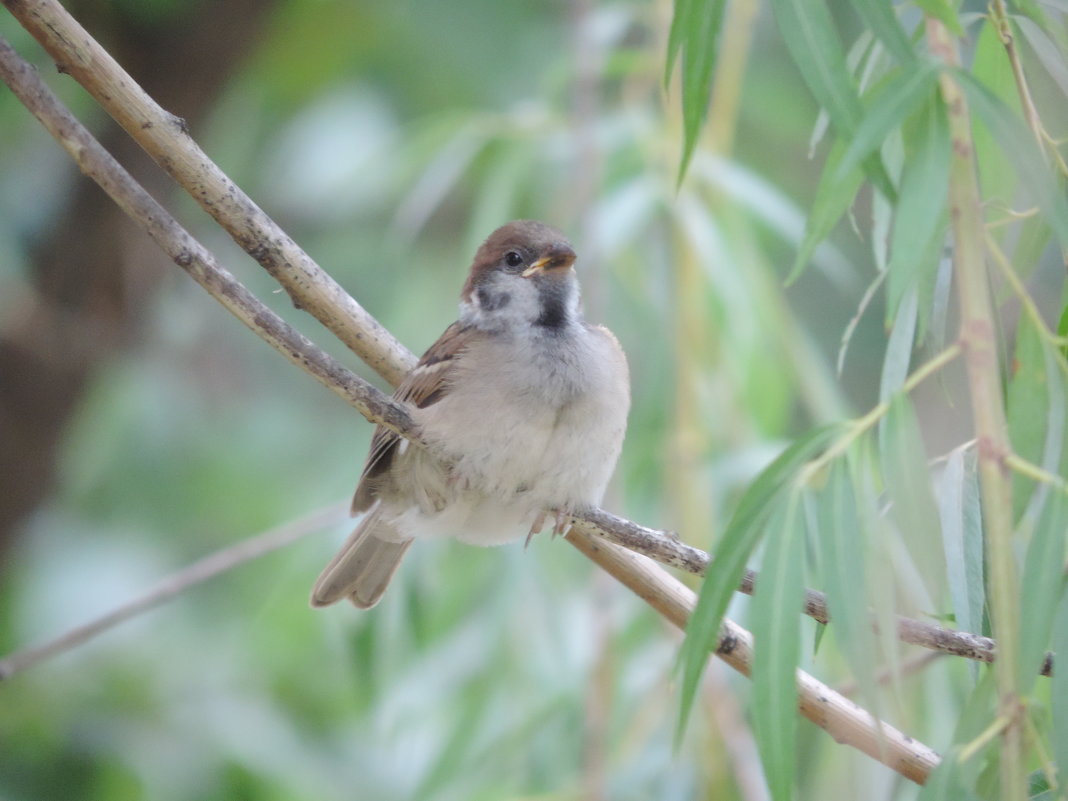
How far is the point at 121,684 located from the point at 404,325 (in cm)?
172

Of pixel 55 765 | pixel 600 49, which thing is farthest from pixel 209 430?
pixel 600 49

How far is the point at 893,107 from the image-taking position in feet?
4.39

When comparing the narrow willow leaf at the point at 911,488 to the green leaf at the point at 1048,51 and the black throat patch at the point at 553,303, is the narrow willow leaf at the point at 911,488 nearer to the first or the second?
the green leaf at the point at 1048,51

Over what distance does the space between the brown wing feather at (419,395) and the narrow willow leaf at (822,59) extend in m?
1.27

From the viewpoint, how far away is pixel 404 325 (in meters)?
4.21

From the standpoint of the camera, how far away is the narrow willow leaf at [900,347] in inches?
65.4

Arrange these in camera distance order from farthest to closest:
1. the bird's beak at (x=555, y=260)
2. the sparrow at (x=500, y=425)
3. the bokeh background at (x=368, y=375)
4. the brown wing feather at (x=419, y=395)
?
1. the bokeh background at (x=368, y=375)
2. the bird's beak at (x=555, y=260)
3. the brown wing feather at (x=419, y=395)
4. the sparrow at (x=500, y=425)

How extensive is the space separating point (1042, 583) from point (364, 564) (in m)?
1.81

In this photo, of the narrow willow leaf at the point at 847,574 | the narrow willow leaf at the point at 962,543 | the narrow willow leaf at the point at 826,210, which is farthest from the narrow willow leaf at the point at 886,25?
the narrow willow leaf at the point at 962,543

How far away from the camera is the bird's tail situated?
279 centimetres

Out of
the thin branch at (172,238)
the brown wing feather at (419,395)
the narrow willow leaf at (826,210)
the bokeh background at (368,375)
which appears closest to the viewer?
the narrow willow leaf at (826,210)

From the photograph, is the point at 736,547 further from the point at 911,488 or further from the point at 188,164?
the point at 188,164

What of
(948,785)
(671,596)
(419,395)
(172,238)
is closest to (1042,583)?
(948,785)

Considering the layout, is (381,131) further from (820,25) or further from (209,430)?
(820,25)
